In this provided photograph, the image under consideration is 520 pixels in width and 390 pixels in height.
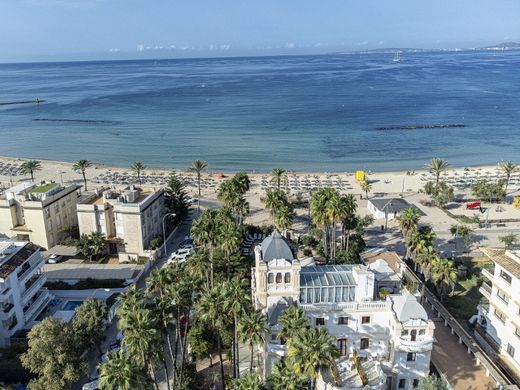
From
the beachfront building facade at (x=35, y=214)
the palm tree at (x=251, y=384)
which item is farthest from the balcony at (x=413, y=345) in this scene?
the beachfront building facade at (x=35, y=214)

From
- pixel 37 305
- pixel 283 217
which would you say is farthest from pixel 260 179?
pixel 37 305

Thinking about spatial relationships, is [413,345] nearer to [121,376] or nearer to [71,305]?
[121,376]

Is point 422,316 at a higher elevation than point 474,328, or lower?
higher

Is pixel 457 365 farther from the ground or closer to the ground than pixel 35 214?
closer to the ground

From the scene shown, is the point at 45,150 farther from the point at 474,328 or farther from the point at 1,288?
the point at 474,328

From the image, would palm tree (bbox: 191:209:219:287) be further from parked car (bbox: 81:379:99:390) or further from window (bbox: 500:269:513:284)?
window (bbox: 500:269:513:284)

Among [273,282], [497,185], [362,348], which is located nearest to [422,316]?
[362,348]
